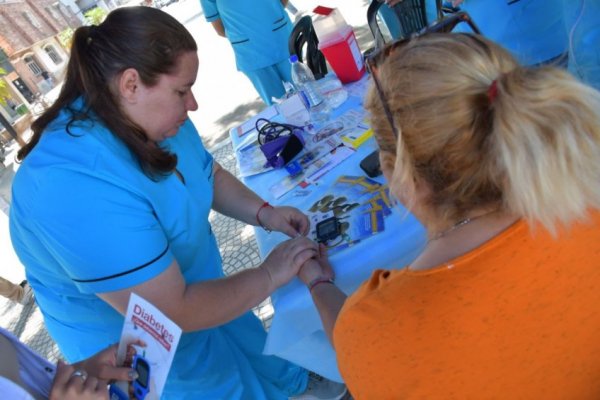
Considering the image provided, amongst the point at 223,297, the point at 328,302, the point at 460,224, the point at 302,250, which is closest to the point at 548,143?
the point at 460,224

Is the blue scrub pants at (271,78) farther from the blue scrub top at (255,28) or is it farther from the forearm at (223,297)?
the forearm at (223,297)

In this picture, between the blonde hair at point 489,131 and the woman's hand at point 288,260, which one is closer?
the blonde hair at point 489,131

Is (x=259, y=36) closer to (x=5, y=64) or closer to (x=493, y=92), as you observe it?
(x=493, y=92)

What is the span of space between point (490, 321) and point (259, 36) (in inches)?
Result: 123

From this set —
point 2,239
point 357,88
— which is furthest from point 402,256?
point 2,239

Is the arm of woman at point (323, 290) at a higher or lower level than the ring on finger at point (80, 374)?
lower

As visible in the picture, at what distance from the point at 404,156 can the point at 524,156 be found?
0.72ft

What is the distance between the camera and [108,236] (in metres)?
0.98

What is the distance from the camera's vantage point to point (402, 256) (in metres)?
1.25

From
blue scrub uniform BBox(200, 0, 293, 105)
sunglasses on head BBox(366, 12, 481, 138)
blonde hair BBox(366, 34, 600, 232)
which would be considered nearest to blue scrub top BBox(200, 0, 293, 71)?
blue scrub uniform BBox(200, 0, 293, 105)

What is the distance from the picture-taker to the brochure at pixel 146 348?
0.84 m

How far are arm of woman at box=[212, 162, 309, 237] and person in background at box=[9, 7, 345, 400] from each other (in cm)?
1

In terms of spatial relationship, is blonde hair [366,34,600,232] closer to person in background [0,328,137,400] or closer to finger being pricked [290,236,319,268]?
finger being pricked [290,236,319,268]

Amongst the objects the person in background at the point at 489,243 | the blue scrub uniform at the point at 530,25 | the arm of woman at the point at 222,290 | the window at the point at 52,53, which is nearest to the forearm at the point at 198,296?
the arm of woman at the point at 222,290
